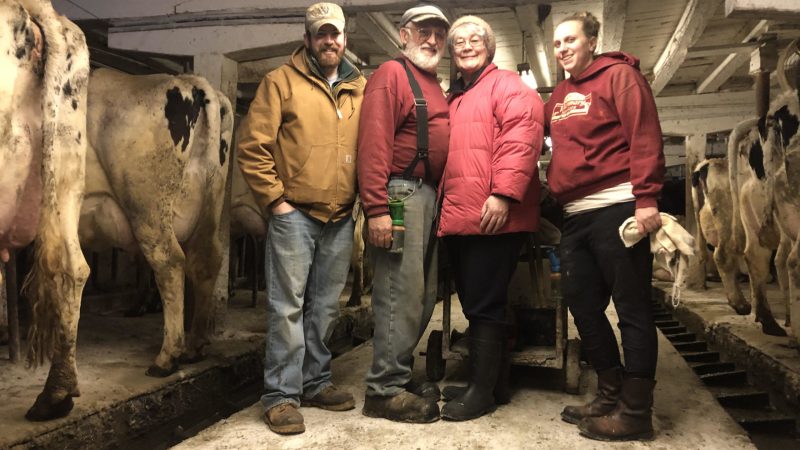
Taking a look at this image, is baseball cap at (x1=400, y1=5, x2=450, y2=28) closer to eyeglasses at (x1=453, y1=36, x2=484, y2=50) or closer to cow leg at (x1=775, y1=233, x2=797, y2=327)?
eyeglasses at (x1=453, y1=36, x2=484, y2=50)

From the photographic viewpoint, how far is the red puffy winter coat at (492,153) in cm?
301

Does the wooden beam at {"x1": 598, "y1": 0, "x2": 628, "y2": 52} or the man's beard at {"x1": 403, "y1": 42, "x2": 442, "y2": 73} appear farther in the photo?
the wooden beam at {"x1": 598, "y1": 0, "x2": 628, "y2": 52}

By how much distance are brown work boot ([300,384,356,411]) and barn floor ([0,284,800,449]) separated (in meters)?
0.05

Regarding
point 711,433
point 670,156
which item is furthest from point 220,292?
point 670,156

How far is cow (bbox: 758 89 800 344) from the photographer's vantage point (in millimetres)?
4297

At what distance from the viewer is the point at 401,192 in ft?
10.2

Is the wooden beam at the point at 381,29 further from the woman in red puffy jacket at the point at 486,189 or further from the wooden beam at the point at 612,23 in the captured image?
the woman in red puffy jacket at the point at 486,189

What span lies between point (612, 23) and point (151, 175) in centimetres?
517

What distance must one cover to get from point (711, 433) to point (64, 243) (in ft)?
11.2

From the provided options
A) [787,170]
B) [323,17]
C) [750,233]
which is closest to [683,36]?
[750,233]

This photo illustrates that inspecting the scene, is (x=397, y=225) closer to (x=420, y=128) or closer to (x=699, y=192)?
(x=420, y=128)

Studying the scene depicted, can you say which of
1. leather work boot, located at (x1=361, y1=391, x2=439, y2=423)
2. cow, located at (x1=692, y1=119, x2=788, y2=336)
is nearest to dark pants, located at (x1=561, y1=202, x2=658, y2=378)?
leather work boot, located at (x1=361, y1=391, x2=439, y2=423)

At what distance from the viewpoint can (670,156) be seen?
16.2m

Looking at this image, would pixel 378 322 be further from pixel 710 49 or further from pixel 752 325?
pixel 710 49
